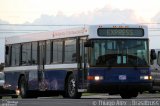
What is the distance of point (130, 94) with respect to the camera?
27016 millimetres

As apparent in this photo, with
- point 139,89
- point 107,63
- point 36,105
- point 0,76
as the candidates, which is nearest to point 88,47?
point 107,63

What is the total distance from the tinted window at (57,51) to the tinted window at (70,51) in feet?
1.65

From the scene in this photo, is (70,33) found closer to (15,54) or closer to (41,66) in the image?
(41,66)

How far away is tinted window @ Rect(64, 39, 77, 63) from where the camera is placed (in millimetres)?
26172

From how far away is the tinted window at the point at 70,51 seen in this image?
26.2 meters

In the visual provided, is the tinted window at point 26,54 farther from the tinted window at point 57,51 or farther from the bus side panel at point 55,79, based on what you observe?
the tinted window at point 57,51

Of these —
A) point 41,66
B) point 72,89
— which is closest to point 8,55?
point 41,66

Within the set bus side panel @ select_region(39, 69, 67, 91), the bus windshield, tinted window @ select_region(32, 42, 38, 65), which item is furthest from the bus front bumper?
tinted window @ select_region(32, 42, 38, 65)

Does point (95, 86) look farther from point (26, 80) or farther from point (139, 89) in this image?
point (26, 80)

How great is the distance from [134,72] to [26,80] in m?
7.00

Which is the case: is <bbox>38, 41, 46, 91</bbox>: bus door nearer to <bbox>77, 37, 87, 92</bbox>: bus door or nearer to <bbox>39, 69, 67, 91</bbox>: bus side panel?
<bbox>39, 69, 67, 91</bbox>: bus side panel

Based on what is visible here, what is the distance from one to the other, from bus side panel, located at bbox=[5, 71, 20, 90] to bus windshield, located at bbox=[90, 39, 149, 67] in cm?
787

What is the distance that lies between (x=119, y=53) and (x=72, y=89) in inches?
102

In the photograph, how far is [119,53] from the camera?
25.0 metres
